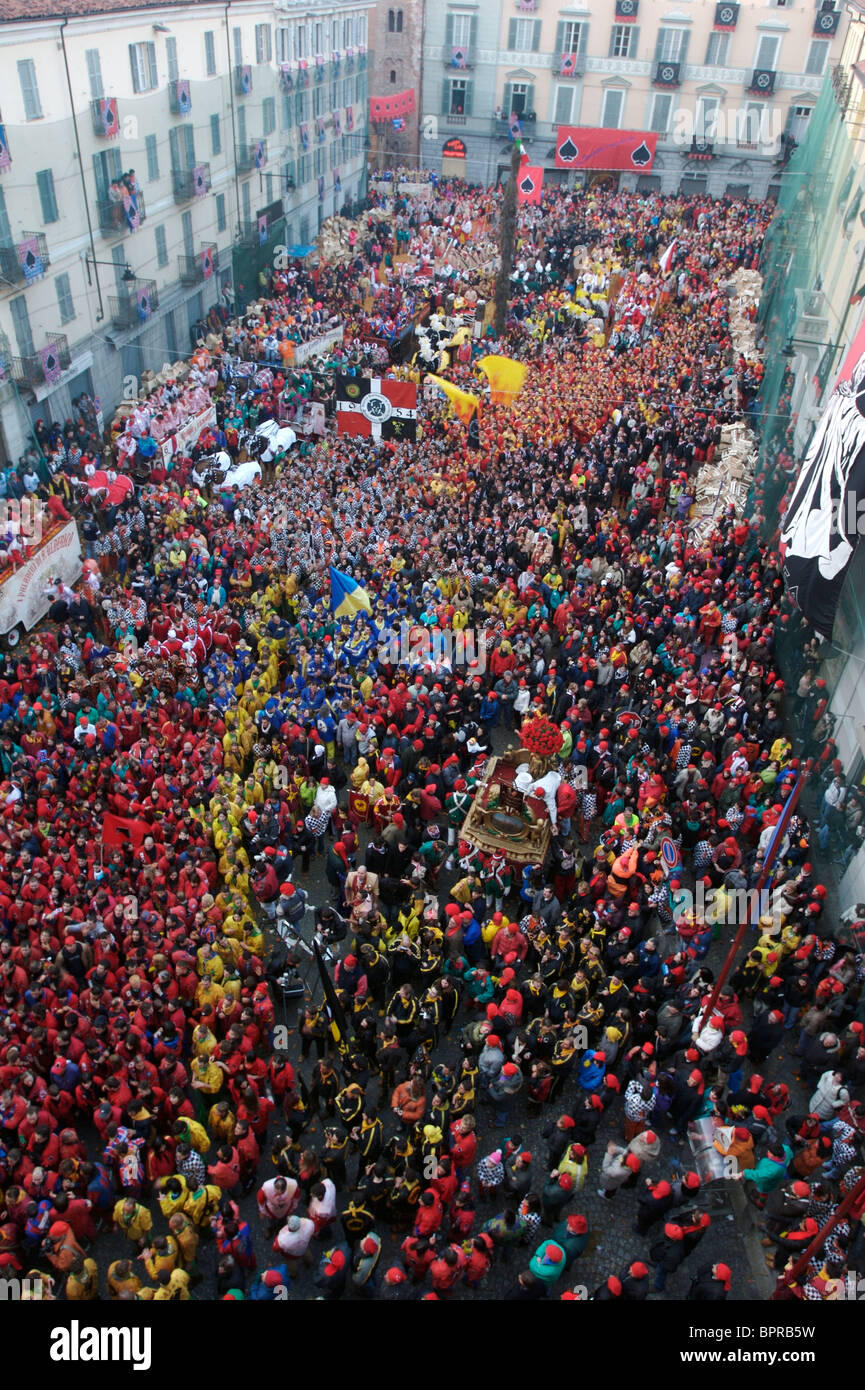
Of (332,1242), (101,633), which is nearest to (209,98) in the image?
(101,633)

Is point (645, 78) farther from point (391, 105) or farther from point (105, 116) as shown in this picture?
point (105, 116)

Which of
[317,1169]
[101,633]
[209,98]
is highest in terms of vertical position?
[209,98]

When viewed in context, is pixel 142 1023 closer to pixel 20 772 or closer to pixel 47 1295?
pixel 47 1295

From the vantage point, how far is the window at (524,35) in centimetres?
4784

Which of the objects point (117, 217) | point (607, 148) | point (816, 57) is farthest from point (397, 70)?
point (117, 217)

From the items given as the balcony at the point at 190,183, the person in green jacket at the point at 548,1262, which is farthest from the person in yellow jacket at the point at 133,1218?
the balcony at the point at 190,183

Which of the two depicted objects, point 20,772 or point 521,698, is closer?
point 20,772

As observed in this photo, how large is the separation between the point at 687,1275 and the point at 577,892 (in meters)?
4.50

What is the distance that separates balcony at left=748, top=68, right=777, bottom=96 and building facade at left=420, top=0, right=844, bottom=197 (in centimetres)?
5

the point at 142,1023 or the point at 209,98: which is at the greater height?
the point at 209,98

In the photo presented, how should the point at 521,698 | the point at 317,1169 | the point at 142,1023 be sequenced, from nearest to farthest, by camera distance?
the point at 317,1169 < the point at 142,1023 < the point at 521,698

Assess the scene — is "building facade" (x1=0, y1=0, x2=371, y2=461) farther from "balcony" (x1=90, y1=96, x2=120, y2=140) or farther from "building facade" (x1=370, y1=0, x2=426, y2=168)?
"building facade" (x1=370, y1=0, x2=426, y2=168)

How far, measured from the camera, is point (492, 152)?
51406mm

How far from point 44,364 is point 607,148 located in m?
34.1
